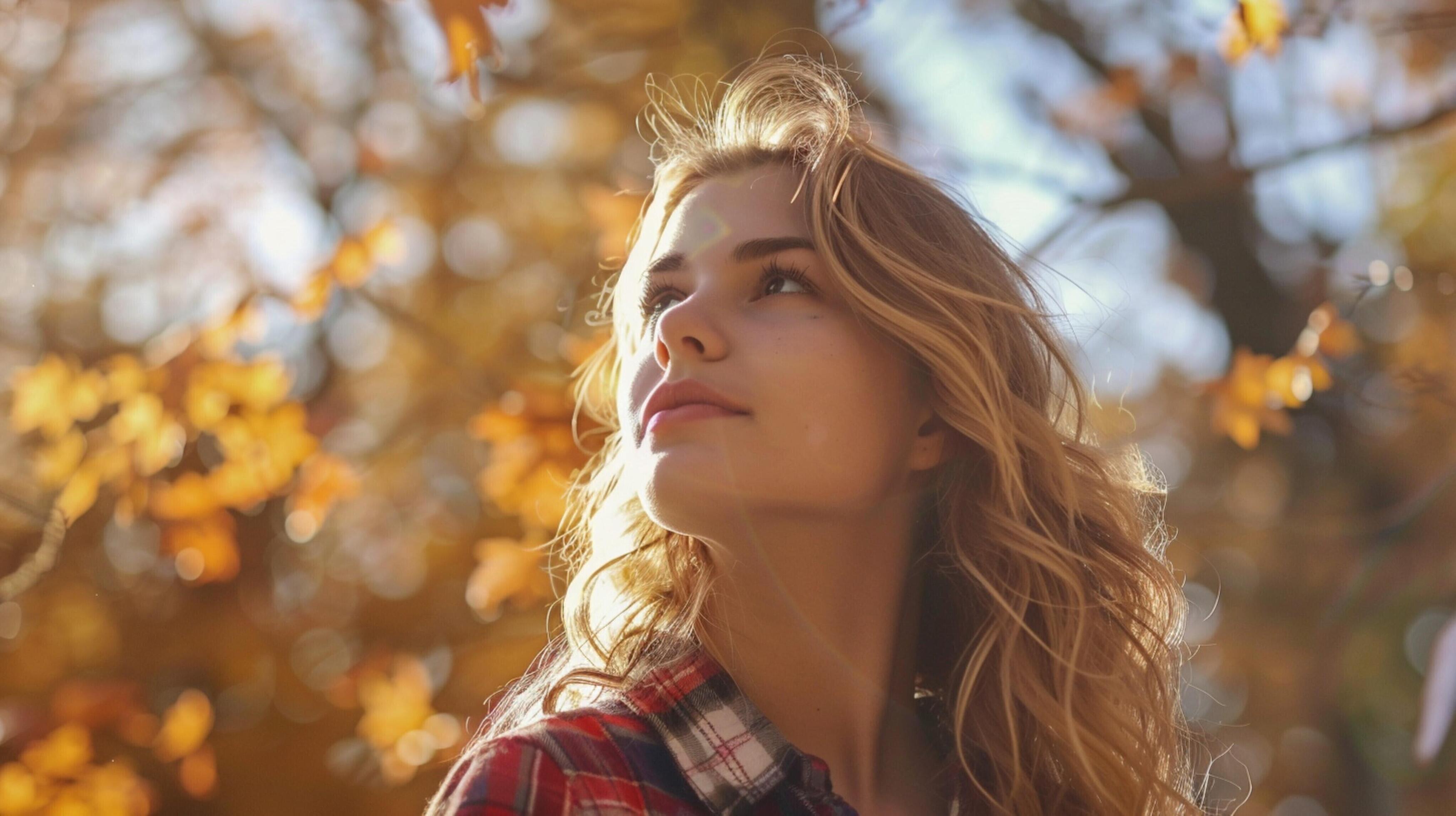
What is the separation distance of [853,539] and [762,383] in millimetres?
406

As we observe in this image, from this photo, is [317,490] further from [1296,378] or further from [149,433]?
[1296,378]

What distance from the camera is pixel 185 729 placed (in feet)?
13.4

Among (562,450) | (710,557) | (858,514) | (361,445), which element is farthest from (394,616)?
(858,514)

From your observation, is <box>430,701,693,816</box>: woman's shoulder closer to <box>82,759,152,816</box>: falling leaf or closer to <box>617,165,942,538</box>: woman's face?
<box>617,165,942,538</box>: woman's face

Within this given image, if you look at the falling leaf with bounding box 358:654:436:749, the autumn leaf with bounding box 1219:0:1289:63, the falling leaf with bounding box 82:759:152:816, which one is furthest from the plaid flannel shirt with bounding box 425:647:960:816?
the falling leaf with bounding box 82:759:152:816

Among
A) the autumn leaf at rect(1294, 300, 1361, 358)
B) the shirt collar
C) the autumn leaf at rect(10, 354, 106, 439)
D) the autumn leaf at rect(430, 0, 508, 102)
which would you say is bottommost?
the autumn leaf at rect(10, 354, 106, 439)

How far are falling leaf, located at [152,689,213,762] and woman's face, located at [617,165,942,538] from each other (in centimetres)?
296

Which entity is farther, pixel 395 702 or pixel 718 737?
pixel 395 702

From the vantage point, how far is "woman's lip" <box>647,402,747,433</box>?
1.85m

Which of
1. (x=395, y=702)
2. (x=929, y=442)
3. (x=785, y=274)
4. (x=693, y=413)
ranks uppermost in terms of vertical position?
(x=785, y=274)

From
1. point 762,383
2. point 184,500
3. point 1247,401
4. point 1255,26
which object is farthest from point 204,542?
point 1255,26

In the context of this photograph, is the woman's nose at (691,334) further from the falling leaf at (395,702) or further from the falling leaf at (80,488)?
the falling leaf at (80,488)

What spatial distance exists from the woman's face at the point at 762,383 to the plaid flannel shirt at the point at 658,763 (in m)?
0.30

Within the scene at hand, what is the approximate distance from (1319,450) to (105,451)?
15.0 ft
